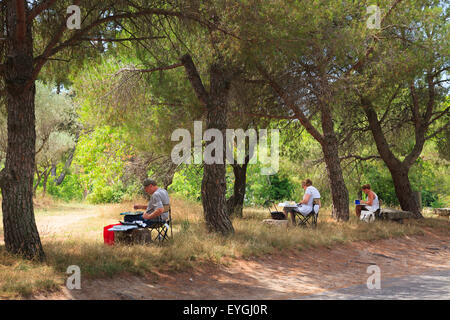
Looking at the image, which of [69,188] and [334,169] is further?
[69,188]

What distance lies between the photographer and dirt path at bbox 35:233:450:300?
7039 millimetres

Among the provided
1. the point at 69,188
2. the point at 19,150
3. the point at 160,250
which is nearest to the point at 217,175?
the point at 160,250

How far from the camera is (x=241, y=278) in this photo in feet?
27.3

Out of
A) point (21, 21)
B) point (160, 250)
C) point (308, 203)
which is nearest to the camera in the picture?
point (21, 21)

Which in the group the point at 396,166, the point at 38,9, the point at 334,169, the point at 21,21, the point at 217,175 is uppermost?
the point at 38,9

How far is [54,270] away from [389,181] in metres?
20.4

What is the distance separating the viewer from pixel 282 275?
884 centimetres

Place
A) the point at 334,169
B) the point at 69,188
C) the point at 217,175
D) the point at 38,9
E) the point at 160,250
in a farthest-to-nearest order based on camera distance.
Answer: the point at 69,188, the point at 334,169, the point at 217,175, the point at 160,250, the point at 38,9

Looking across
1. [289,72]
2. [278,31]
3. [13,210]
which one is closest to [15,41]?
[13,210]

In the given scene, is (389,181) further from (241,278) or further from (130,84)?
(241,278)

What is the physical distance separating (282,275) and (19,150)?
5.20 m

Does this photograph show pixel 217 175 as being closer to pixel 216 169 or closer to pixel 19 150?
pixel 216 169

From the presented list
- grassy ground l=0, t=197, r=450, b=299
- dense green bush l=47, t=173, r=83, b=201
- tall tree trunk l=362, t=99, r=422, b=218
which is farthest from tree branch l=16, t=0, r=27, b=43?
dense green bush l=47, t=173, r=83, b=201

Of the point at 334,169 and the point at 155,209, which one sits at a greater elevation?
the point at 334,169
